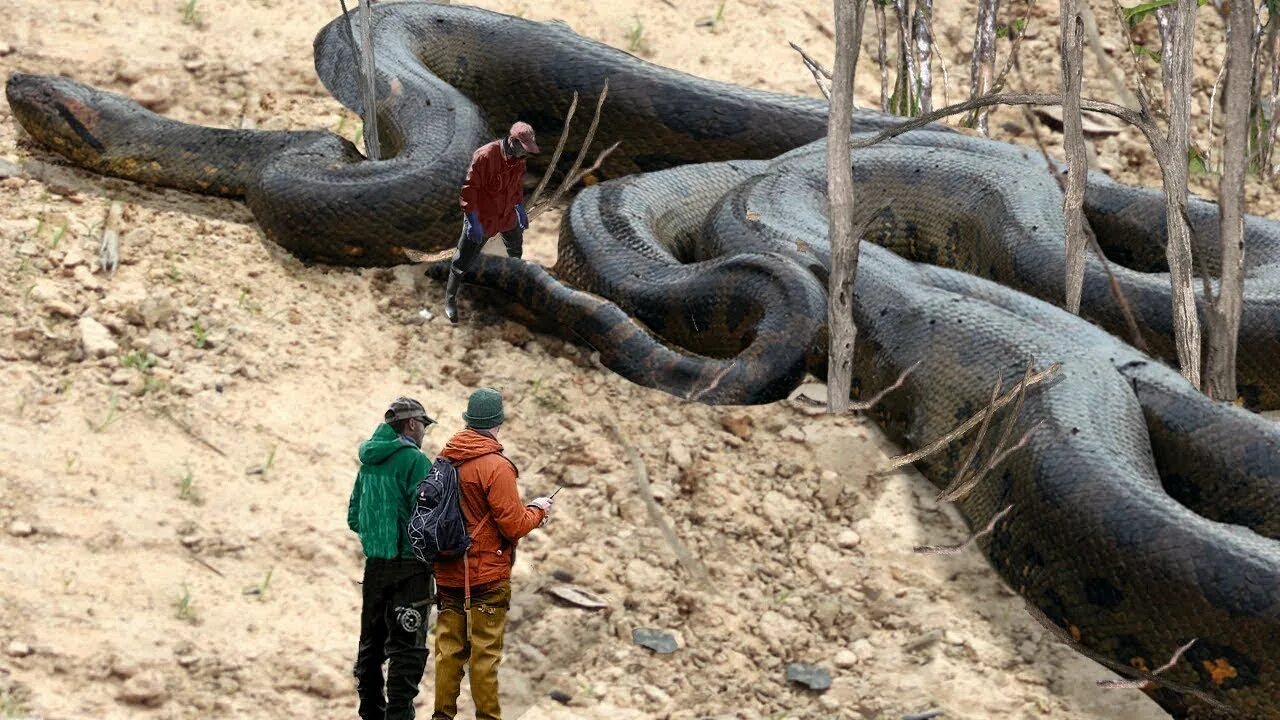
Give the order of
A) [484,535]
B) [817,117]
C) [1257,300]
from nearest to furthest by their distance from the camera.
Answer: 1. [484,535]
2. [1257,300]
3. [817,117]

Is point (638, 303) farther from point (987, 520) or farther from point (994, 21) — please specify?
point (994, 21)

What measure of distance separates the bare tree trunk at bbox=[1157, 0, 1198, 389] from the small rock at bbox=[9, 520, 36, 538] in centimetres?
638

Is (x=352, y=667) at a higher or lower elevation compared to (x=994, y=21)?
lower

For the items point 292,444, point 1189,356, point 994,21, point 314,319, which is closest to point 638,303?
point 314,319

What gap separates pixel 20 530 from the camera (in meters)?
6.72

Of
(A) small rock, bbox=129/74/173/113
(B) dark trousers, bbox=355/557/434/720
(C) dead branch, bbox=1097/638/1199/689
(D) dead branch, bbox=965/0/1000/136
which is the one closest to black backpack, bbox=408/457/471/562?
(B) dark trousers, bbox=355/557/434/720

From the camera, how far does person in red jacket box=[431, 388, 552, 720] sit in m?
5.67

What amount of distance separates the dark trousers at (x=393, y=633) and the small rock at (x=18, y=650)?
4.45 ft

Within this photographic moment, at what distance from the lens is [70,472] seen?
725 cm

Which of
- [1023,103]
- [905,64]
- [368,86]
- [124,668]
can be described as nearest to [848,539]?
[1023,103]

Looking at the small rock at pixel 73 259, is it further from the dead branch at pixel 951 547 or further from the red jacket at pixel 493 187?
the dead branch at pixel 951 547

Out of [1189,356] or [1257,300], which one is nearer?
[1189,356]

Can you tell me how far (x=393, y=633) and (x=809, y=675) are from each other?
6.65ft

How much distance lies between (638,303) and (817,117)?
314 cm
